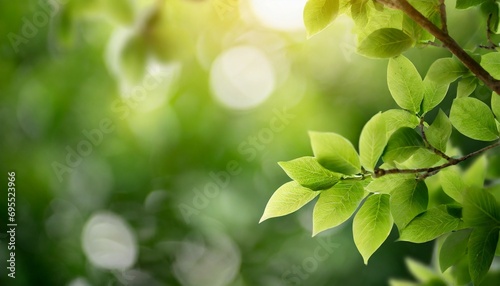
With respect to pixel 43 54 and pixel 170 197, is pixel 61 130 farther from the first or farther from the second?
pixel 170 197

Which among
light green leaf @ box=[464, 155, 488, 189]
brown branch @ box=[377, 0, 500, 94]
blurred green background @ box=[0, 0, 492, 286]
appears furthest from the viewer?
blurred green background @ box=[0, 0, 492, 286]

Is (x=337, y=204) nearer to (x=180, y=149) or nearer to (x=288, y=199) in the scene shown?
(x=288, y=199)

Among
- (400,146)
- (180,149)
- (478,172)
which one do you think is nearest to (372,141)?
(400,146)

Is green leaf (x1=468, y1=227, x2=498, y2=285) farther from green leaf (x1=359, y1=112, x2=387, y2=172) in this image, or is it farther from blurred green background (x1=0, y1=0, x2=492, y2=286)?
blurred green background (x1=0, y1=0, x2=492, y2=286)

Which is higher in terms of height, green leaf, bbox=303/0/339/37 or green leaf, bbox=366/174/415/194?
green leaf, bbox=303/0/339/37

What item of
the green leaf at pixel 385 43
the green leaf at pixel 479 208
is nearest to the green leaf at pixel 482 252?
the green leaf at pixel 479 208

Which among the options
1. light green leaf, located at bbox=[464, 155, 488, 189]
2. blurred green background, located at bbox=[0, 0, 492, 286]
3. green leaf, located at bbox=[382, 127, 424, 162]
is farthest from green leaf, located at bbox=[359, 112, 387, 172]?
blurred green background, located at bbox=[0, 0, 492, 286]
